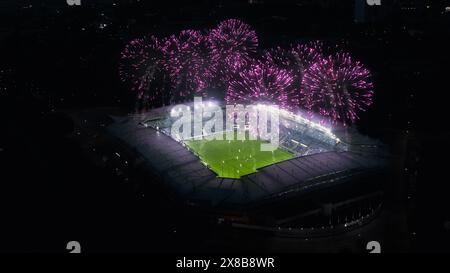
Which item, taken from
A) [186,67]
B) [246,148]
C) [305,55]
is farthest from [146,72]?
[305,55]

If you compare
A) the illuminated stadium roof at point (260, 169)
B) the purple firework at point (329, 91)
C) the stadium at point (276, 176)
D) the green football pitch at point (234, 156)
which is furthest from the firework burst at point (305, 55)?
the illuminated stadium roof at point (260, 169)

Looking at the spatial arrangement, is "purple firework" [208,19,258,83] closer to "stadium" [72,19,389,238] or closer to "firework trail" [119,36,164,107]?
"stadium" [72,19,389,238]

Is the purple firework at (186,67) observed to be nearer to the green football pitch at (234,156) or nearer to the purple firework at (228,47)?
the purple firework at (228,47)

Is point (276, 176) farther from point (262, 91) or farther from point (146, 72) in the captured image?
point (146, 72)

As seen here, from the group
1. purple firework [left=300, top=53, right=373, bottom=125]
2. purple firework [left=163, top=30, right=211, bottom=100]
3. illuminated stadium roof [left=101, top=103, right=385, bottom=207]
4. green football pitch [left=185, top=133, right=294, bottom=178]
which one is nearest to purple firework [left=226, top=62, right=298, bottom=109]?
purple firework [left=300, top=53, right=373, bottom=125]

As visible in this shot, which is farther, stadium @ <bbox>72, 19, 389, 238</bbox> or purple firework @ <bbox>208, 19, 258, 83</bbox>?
purple firework @ <bbox>208, 19, 258, 83</bbox>
